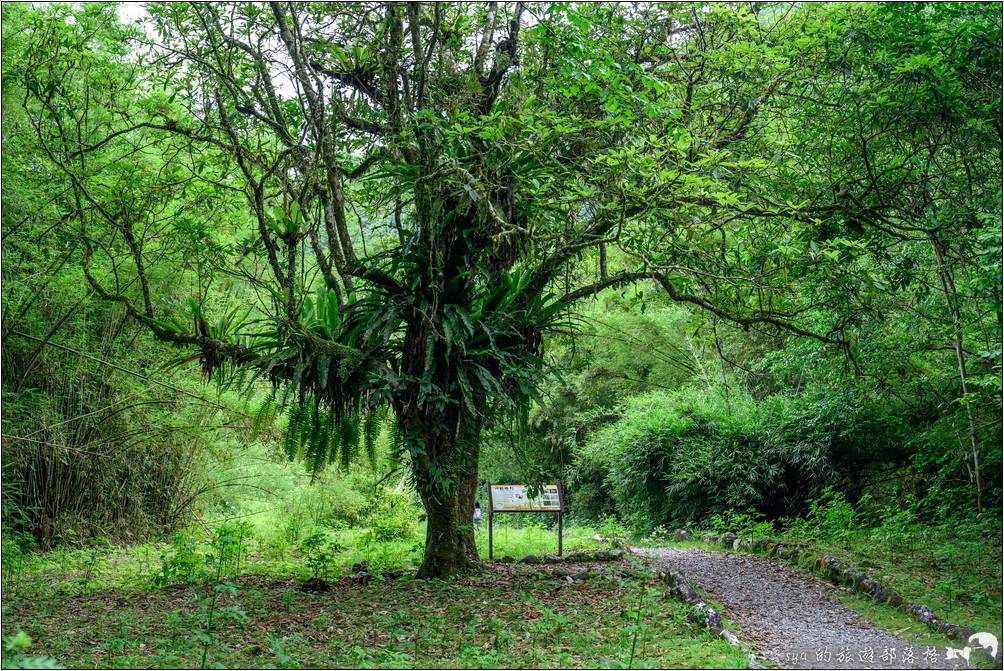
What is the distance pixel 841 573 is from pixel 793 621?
1.28 meters

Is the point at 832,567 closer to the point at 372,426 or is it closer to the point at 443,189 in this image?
the point at 372,426

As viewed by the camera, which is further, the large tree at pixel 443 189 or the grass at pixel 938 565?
the large tree at pixel 443 189

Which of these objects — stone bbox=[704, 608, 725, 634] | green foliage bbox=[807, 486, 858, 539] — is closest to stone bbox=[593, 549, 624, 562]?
green foliage bbox=[807, 486, 858, 539]

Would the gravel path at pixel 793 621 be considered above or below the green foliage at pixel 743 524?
below

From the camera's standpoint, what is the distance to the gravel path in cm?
400

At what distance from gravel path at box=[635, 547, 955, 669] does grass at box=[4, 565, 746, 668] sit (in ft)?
1.41

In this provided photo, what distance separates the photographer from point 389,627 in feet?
14.4

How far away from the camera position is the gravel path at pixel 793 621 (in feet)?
13.1

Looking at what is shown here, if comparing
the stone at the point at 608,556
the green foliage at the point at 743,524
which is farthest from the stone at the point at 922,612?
the green foliage at the point at 743,524

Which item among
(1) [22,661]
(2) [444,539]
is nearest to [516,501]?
(2) [444,539]

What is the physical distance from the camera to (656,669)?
3617mm

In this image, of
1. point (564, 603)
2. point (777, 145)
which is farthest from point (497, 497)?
point (777, 145)

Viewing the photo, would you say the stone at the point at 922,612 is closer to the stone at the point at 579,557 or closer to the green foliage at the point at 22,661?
the stone at the point at 579,557

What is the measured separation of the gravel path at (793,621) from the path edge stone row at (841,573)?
0.49 feet
